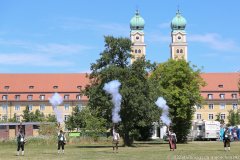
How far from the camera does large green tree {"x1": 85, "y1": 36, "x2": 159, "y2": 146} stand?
5547cm

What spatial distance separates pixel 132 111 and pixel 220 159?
2700cm

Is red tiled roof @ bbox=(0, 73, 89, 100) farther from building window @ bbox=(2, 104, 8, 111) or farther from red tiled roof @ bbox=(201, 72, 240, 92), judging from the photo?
red tiled roof @ bbox=(201, 72, 240, 92)

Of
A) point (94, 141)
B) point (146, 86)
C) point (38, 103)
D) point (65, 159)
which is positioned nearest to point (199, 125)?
point (94, 141)

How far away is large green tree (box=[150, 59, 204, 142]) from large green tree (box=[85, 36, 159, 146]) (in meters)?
15.5

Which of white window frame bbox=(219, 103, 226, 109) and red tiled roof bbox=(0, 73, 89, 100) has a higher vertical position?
red tiled roof bbox=(0, 73, 89, 100)

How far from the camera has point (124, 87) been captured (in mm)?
55094

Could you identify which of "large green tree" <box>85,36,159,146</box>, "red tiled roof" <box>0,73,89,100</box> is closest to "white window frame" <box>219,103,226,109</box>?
"red tiled roof" <box>0,73,89,100</box>

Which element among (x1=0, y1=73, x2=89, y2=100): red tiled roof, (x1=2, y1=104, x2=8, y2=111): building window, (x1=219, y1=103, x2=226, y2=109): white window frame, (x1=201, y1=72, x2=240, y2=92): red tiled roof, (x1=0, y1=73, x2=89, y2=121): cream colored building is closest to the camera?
(x1=0, y1=73, x2=89, y2=121): cream colored building

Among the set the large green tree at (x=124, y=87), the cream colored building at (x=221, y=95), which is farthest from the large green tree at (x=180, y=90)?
the cream colored building at (x=221, y=95)

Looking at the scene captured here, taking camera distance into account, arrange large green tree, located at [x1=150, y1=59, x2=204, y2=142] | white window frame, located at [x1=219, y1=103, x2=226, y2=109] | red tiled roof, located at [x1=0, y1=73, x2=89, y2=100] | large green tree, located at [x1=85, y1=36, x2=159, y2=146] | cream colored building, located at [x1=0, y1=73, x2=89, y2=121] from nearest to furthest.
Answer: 1. large green tree, located at [x1=85, y1=36, x2=159, y2=146]
2. large green tree, located at [x1=150, y1=59, x2=204, y2=142]
3. cream colored building, located at [x1=0, y1=73, x2=89, y2=121]
4. red tiled roof, located at [x1=0, y1=73, x2=89, y2=100]
5. white window frame, located at [x1=219, y1=103, x2=226, y2=109]

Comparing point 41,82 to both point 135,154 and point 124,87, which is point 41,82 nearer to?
point 124,87

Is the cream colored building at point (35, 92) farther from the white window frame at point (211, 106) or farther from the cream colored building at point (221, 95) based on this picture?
the white window frame at point (211, 106)

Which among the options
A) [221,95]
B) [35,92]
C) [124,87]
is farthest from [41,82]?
[124,87]

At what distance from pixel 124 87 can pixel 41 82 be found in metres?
89.2
